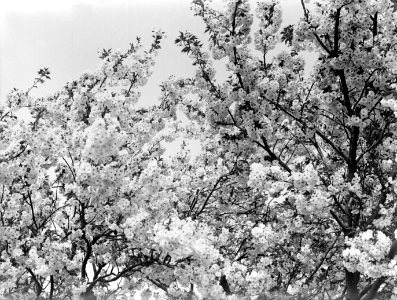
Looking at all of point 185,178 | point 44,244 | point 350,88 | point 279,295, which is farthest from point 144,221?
point 350,88

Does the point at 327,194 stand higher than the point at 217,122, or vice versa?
the point at 217,122

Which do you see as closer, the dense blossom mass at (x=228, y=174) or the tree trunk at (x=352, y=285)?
the dense blossom mass at (x=228, y=174)

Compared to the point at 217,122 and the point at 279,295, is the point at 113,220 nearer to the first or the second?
the point at 217,122

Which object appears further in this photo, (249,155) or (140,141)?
(140,141)

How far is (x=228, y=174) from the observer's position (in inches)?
396

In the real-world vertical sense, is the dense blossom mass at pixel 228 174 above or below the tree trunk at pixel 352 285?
above

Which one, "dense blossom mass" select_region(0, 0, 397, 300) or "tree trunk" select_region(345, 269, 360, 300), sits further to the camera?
"tree trunk" select_region(345, 269, 360, 300)

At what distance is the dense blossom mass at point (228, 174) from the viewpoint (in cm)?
734

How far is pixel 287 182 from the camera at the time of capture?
8.63 meters

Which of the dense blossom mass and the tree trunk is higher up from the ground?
the dense blossom mass

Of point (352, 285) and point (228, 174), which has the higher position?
point (228, 174)

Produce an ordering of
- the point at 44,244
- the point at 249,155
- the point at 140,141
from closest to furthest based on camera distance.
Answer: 1. the point at 44,244
2. the point at 249,155
3. the point at 140,141

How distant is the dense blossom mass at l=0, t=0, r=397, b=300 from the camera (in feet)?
24.1

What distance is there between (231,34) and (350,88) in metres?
2.85
